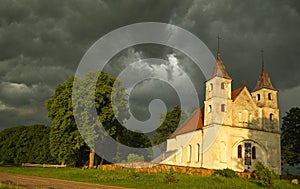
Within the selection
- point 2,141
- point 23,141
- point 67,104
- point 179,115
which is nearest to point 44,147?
point 23,141

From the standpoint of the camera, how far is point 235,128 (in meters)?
38.7

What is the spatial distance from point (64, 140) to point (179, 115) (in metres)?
29.8

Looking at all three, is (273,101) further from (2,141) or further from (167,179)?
(2,141)

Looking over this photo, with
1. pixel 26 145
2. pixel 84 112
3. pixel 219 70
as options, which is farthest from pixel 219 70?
pixel 26 145

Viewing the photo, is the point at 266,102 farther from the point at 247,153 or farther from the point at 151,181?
the point at 151,181

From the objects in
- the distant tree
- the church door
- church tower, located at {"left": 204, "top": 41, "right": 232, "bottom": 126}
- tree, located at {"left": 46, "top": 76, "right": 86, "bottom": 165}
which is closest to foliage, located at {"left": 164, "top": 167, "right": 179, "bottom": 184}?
tree, located at {"left": 46, "top": 76, "right": 86, "bottom": 165}

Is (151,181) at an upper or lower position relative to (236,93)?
lower

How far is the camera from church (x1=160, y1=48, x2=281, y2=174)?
37.7 metres

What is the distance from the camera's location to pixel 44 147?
50.2m

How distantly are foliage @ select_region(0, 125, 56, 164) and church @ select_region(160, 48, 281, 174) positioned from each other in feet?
77.1

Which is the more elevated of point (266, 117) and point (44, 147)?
point (266, 117)

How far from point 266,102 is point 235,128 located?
6.48 m

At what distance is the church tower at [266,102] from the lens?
40.6 meters

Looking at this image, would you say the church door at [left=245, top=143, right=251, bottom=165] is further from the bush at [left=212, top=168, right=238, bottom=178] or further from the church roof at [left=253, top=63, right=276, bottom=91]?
the bush at [left=212, top=168, right=238, bottom=178]
